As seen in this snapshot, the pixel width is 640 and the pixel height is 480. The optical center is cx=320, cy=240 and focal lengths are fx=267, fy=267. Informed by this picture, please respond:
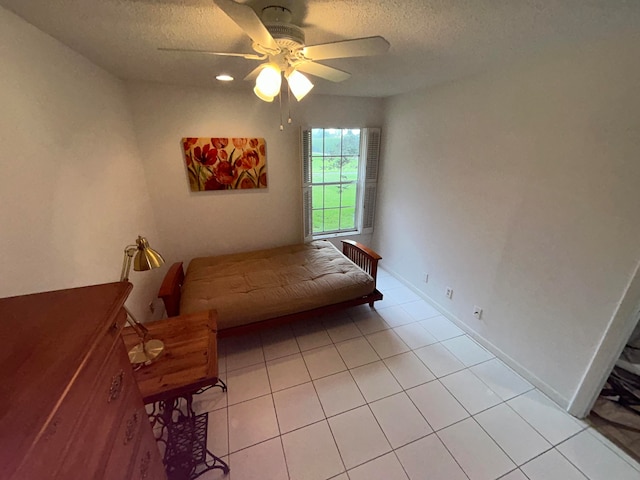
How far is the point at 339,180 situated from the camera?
372cm

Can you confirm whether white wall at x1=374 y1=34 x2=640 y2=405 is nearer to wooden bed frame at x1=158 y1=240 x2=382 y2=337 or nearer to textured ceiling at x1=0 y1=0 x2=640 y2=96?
textured ceiling at x1=0 y1=0 x2=640 y2=96

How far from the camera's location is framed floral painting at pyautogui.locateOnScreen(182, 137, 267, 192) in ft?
9.57

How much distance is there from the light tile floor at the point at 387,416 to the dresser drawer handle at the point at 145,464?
0.79 meters

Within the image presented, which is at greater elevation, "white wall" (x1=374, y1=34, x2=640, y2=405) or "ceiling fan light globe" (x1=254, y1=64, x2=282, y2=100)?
"ceiling fan light globe" (x1=254, y1=64, x2=282, y2=100)

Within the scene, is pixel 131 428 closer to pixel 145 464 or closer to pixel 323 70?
pixel 145 464

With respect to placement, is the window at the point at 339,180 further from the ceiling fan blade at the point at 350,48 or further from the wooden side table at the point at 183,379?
the wooden side table at the point at 183,379

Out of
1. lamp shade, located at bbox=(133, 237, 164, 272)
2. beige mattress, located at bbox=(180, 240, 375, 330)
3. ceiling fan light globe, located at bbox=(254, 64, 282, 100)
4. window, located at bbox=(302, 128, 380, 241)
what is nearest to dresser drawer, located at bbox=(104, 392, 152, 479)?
lamp shade, located at bbox=(133, 237, 164, 272)

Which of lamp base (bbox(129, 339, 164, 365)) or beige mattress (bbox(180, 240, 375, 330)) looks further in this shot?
beige mattress (bbox(180, 240, 375, 330))

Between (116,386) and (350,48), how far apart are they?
158cm

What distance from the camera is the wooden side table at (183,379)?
1.26 metres

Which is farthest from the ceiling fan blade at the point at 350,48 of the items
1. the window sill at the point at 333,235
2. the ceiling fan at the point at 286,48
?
the window sill at the point at 333,235

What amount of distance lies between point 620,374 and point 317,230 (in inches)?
129

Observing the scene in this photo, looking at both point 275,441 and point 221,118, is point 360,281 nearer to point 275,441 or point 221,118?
point 275,441

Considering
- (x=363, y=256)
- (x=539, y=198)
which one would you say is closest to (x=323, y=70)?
(x=539, y=198)
